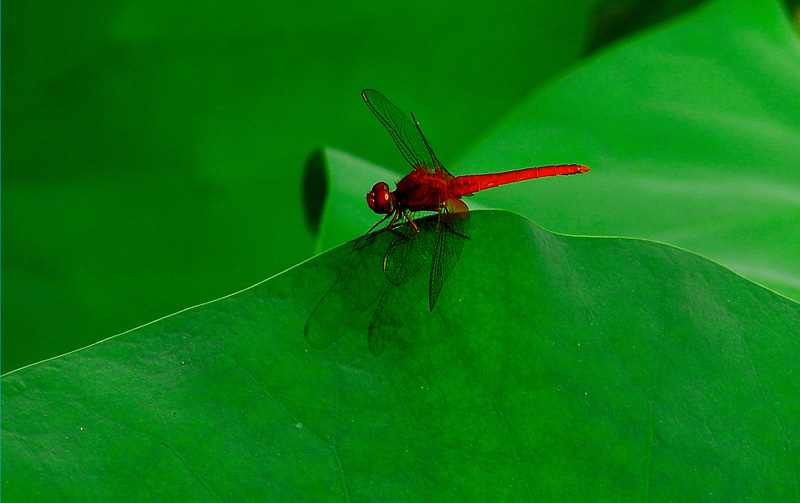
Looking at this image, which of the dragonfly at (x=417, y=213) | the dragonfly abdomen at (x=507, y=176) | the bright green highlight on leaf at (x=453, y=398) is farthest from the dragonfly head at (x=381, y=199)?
the bright green highlight on leaf at (x=453, y=398)

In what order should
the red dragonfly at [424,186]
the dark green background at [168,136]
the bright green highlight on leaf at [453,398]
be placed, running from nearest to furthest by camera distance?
1. the bright green highlight on leaf at [453,398]
2. the red dragonfly at [424,186]
3. the dark green background at [168,136]

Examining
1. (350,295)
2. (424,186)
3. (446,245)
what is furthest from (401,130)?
(350,295)

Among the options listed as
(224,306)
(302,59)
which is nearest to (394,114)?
(302,59)

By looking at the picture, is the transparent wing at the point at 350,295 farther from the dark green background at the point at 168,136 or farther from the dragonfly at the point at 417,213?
the dark green background at the point at 168,136

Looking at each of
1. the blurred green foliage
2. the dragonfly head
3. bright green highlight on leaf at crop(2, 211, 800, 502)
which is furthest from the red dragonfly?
the blurred green foliage

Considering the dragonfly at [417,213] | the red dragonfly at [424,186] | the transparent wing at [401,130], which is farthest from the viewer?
the transparent wing at [401,130]

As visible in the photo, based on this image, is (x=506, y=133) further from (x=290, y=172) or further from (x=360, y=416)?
(x=360, y=416)
